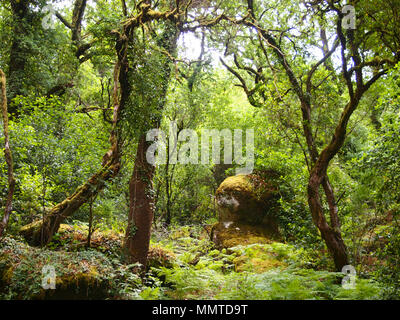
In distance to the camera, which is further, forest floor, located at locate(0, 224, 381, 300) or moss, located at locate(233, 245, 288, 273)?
moss, located at locate(233, 245, 288, 273)

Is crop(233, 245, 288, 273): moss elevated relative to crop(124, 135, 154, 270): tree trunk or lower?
lower

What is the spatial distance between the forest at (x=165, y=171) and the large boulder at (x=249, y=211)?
0.16 ft

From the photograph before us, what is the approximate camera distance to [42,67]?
39.1 ft

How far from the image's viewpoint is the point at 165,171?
11.9m

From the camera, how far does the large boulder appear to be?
10070mm

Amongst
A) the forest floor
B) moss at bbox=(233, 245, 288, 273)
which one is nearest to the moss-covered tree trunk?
the forest floor

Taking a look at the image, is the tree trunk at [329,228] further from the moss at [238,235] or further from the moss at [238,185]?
the moss at [238,185]

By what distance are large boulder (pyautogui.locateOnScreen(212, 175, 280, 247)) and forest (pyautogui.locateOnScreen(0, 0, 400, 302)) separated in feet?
0.16

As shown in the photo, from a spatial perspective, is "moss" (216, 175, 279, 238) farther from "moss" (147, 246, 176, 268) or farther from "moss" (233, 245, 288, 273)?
"moss" (147, 246, 176, 268)

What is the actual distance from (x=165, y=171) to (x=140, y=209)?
486 centimetres

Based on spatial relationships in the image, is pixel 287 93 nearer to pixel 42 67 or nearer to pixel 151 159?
pixel 151 159

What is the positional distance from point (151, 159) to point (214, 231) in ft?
15.3

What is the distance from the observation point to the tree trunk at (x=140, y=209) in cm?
678
